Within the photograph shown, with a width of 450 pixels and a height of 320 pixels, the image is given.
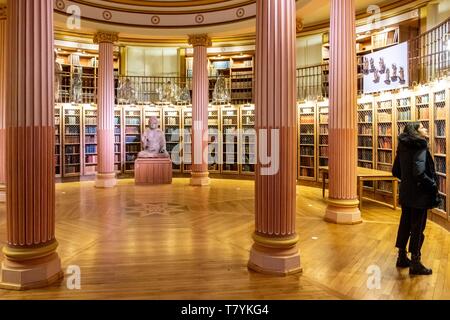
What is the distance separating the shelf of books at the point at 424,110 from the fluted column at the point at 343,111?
4.53 ft

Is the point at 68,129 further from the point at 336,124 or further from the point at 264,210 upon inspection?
the point at 264,210

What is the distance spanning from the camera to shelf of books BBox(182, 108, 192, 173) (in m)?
13.2

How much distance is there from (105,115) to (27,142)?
24.3 ft

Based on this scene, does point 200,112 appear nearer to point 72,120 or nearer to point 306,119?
point 306,119

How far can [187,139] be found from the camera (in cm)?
1335

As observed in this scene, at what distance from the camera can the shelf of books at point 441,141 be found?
618 cm

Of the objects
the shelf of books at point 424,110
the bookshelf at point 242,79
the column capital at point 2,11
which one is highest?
the column capital at point 2,11

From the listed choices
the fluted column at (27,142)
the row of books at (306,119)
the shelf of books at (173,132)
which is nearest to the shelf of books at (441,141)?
the row of books at (306,119)

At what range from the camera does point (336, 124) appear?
6.39 metres

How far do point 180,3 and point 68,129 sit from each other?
502 cm

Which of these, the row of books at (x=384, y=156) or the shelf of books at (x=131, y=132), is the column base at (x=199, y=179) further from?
the row of books at (x=384, y=156)

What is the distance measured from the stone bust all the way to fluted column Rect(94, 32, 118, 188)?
99 centimetres
